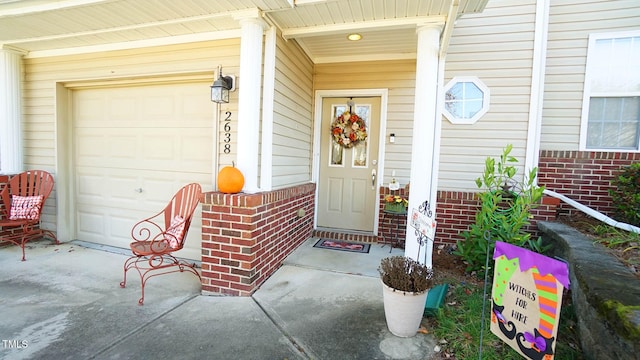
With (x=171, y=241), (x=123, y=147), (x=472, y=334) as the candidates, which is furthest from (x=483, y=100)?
(x=123, y=147)

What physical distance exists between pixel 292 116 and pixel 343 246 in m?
Result: 1.76

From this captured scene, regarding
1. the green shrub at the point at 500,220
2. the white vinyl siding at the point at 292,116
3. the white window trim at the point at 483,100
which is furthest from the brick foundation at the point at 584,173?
the white vinyl siding at the point at 292,116

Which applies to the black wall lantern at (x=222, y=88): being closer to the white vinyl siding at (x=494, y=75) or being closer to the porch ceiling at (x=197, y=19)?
the porch ceiling at (x=197, y=19)

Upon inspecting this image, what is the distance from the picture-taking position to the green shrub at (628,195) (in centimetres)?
294

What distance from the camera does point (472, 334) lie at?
2006mm

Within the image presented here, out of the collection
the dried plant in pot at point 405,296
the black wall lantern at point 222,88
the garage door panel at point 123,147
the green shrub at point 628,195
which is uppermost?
the black wall lantern at point 222,88

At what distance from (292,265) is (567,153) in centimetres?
351

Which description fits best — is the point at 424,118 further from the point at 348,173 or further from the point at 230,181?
the point at 230,181

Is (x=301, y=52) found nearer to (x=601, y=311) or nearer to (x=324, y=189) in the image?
(x=324, y=189)

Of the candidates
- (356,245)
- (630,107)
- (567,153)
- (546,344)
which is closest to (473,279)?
(356,245)

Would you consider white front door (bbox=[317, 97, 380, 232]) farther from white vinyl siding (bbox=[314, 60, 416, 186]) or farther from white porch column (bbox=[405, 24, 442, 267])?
white porch column (bbox=[405, 24, 442, 267])

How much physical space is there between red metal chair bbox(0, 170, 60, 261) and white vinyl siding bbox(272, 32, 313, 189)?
3.04m

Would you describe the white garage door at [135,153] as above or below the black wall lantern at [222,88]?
below

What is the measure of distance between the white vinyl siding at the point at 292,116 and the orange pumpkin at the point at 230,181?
49 centimetres
